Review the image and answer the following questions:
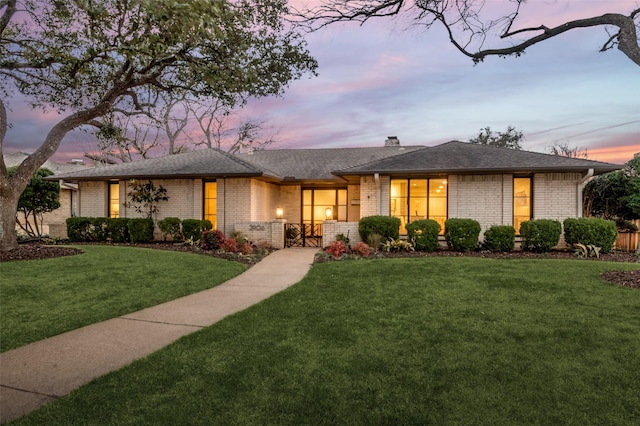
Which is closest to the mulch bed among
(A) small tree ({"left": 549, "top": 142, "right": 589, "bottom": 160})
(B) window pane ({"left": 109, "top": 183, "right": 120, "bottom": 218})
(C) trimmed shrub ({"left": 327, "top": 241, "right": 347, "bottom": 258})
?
(C) trimmed shrub ({"left": 327, "top": 241, "right": 347, "bottom": 258})

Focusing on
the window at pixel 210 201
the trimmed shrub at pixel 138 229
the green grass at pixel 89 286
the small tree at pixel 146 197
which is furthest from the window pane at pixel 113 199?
the green grass at pixel 89 286

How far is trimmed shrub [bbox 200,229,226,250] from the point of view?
12391mm

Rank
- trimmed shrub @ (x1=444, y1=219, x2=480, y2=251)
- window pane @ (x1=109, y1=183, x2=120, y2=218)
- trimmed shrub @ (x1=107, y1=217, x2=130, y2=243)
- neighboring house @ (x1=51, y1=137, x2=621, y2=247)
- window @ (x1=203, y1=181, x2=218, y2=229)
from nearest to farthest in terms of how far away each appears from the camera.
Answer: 1. trimmed shrub @ (x1=444, y1=219, x2=480, y2=251)
2. neighboring house @ (x1=51, y1=137, x2=621, y2=247)
3. trimmed shrub @ (x1=107, y1=217, x2=130, y2=243)
4. window @ (x1=203, y1=181, x2=218, y2=229)
5. window pane @ (x1=109, y1=183, x2=120, y2=218)

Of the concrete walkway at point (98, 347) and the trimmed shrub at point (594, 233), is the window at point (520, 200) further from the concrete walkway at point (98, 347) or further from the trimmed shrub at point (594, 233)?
the concrete walkway at point (98, 347)

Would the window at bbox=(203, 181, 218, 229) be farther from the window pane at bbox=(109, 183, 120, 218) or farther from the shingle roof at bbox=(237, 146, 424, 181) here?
the window pane at bbox=(109, 183, 120, 218)

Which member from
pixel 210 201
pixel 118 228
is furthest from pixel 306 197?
pixel 118 228

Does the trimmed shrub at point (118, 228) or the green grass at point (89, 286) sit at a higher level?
the trimmed shrub at point (118, 228)

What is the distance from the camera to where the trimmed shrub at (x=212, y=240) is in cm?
1239

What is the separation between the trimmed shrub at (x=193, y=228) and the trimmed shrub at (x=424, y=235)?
7334 millimetres

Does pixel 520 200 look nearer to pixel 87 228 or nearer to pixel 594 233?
pixel 594 233

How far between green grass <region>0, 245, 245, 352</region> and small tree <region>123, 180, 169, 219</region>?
4.40 meters

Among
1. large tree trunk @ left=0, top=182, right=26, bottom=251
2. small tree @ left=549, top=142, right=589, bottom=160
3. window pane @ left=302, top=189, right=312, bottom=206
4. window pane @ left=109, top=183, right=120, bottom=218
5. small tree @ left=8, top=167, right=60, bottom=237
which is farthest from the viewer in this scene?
small tree @ left=549, top=142, right=589, bottom=160

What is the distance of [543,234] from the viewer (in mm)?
11133

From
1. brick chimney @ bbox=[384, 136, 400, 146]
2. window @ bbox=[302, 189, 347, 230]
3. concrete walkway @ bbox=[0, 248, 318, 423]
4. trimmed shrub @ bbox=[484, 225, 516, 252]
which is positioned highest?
brick chimney @ bbox=[384, 136, 400, 146]
